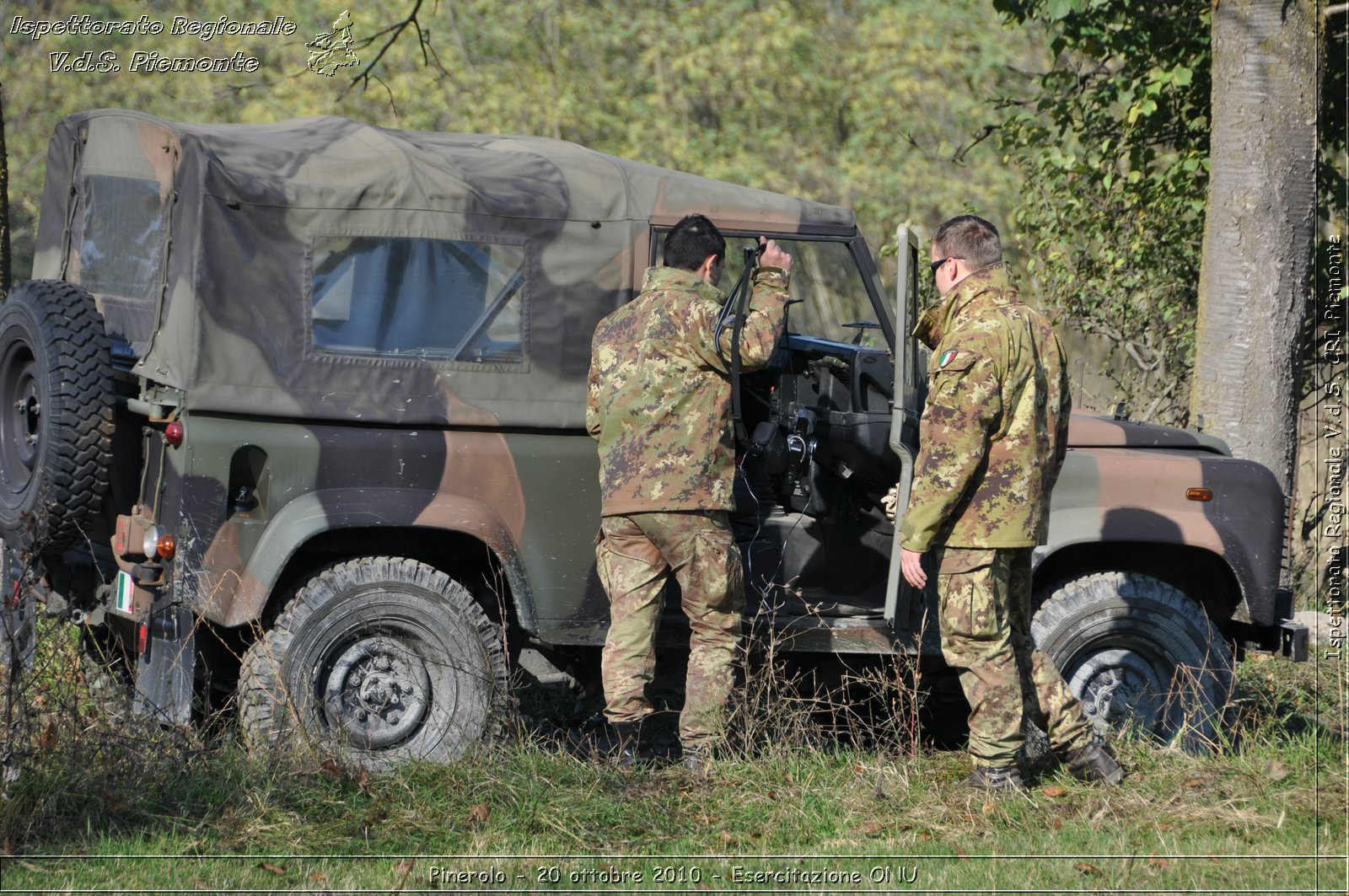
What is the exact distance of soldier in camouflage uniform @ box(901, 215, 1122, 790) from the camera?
4.52m

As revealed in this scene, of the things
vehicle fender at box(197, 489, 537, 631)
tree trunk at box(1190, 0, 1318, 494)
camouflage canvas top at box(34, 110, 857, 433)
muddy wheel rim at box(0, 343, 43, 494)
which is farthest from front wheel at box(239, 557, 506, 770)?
tree trunk at box(1190, 0, 1318, 494)

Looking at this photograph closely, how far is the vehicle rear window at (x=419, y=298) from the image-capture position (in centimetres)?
475

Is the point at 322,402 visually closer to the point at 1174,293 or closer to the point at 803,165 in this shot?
the point at 1174,293

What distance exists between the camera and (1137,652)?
17.8 ft

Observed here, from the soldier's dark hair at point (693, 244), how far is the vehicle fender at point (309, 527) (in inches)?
44.4

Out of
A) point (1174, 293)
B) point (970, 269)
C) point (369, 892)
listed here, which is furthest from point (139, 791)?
point (1174, 293)

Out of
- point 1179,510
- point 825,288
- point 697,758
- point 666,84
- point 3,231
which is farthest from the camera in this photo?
point 666,84

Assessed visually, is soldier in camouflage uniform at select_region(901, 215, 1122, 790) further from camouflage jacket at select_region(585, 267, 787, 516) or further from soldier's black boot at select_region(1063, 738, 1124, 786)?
camouflage jacket at select_region(585, 267, 787, 516)

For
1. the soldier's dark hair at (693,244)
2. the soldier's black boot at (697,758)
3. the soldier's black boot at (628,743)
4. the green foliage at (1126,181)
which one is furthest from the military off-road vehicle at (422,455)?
the green foliage at (1126,181)

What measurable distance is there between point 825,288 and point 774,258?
861mm

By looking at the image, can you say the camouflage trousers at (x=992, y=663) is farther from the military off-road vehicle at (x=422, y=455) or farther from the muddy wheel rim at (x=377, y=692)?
the muddy wheel rim at (x=377, y=692)

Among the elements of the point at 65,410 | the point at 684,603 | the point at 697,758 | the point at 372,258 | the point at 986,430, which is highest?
the point at 372,258

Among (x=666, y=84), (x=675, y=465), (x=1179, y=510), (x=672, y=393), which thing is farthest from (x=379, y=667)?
(x=666, y=84)

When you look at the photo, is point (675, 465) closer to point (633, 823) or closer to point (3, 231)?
point (633, 823)
